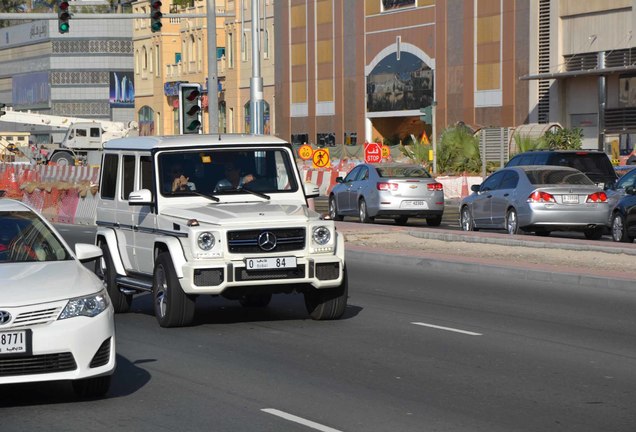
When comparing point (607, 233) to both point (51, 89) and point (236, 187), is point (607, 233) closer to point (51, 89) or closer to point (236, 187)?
point (236, 187)

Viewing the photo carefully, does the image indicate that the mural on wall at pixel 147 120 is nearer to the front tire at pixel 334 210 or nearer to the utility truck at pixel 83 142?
the utility truck at pixel 83 142

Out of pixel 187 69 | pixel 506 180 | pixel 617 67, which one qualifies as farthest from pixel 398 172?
pixel 187 69

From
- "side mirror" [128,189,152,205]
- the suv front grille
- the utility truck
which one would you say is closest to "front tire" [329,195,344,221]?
"side mirror" [128,189,152,205]

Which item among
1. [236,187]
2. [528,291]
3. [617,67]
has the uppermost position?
[617,67]

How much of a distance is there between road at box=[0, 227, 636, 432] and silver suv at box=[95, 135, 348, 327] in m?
0.46

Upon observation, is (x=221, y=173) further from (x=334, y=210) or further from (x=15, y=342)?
(x=334, y=210)

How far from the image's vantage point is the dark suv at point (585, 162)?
29547 millimetres

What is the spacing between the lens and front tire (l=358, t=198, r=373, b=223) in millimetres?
32906

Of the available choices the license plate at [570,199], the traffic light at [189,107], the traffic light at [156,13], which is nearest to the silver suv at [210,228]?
the license plate at [570,199]

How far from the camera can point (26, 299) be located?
8.98m

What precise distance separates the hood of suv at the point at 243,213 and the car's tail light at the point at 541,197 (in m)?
12.9


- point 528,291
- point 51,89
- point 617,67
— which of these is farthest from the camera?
point 51,89

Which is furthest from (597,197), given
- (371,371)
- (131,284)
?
(371,371)

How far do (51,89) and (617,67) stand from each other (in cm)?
8277
